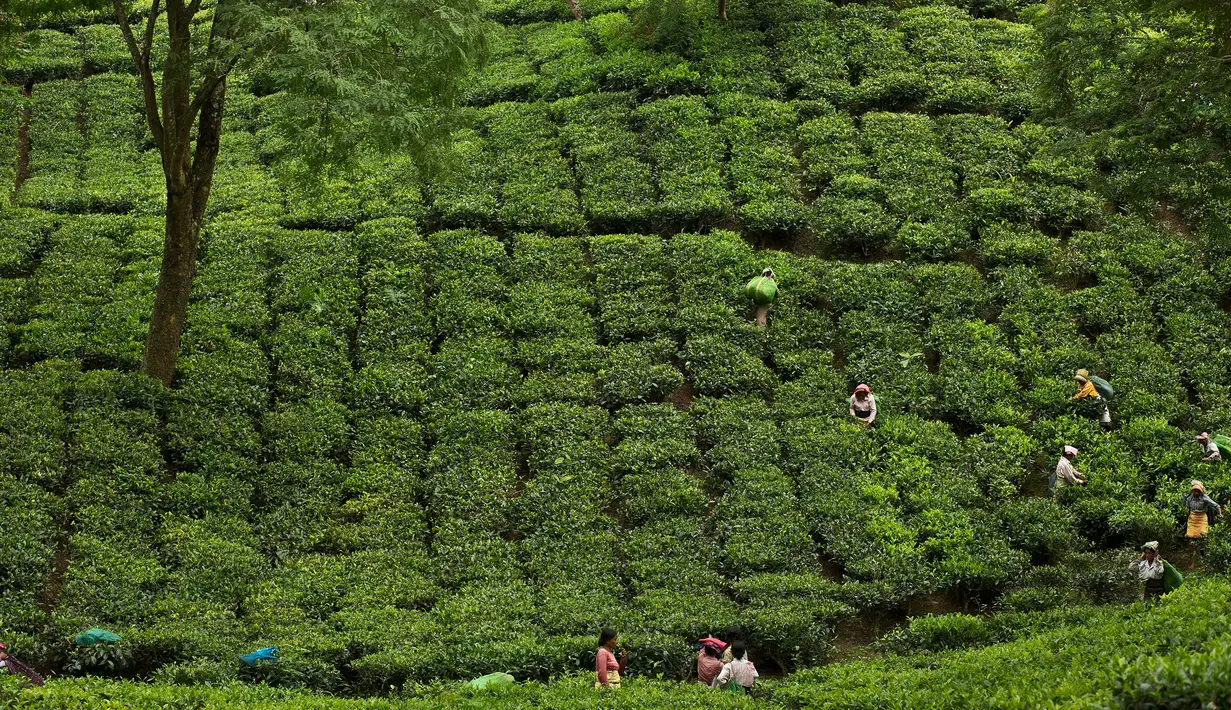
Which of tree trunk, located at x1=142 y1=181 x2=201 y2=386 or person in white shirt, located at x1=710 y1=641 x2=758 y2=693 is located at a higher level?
tree trunk, located at x1=142 y1=181 x2=201 y2=386

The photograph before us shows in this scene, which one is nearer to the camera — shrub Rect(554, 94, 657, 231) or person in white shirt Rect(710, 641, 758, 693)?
person in white shirt Rect(710, 641, 758, 693)

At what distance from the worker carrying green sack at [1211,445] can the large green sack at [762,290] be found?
24.5ft

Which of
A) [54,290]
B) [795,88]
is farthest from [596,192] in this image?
[54,290]

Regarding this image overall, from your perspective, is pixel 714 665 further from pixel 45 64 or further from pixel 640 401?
pixel 45 64

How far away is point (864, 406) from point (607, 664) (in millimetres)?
7224

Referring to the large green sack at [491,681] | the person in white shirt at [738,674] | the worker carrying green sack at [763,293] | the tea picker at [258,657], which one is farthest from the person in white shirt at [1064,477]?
the tea picker at [258,657]

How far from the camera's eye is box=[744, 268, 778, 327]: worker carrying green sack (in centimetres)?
2098

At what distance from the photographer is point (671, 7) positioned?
93.8 feet

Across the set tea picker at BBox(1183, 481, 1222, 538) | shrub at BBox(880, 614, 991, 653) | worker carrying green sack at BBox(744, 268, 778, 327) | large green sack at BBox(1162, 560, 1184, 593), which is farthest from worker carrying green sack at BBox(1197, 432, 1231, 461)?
worker carrying green sack at BBox(744, 268, 778, 327)

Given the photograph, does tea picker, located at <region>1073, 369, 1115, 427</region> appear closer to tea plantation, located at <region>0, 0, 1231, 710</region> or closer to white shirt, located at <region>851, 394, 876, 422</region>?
tea plantation, located at <region>0, 0, 1231, 710</region>

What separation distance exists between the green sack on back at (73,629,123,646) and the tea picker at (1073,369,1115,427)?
1504 cm

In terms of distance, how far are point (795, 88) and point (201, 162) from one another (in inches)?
549

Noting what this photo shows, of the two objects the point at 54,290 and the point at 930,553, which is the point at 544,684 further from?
the point at 54,290

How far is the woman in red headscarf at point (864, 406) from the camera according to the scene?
18.9 meters
